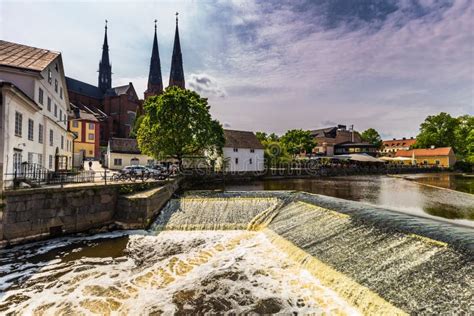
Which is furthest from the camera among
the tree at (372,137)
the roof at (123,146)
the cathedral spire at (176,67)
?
the tree at (372,137)

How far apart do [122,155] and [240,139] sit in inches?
765

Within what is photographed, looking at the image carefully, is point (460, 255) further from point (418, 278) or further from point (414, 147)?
point (414, 147)

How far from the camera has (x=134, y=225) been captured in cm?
1569

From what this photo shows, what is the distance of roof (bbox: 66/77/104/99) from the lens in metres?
73.5

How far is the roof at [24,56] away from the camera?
1646 cm

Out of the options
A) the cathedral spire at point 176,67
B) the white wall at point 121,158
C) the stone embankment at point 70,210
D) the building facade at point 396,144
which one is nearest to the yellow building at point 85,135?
the white wall at point 121,158

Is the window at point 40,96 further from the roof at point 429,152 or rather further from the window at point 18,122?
the roof at point 429,152

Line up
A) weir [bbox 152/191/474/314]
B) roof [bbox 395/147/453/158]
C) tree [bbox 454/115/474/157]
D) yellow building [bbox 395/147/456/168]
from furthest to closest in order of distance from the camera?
roof [bbox 395/147/453/158], yellow building [bbox 395/147/456/168], tree [bbox 454/115/474/157], weir [bbox 152/191/474/314]

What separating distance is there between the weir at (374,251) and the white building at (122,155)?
28.8 m

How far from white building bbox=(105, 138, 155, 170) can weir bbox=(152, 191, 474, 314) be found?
2882 cm

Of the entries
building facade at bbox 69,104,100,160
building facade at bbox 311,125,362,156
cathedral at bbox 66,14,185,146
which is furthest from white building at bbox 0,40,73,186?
building facade at bbox 311,125,362,156

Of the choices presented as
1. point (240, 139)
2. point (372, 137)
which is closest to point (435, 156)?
point (372, 137)

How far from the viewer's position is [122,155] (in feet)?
136

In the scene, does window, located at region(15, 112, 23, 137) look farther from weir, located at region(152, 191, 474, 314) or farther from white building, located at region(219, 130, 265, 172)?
white building, located at region(219, 130, 265, 172)
